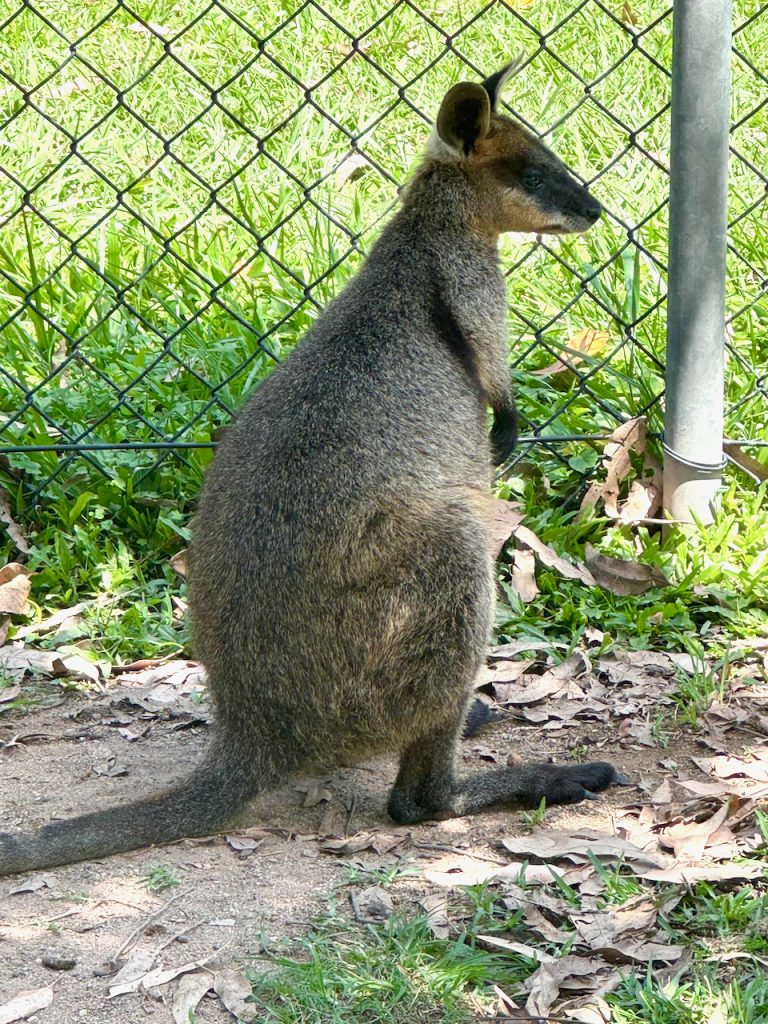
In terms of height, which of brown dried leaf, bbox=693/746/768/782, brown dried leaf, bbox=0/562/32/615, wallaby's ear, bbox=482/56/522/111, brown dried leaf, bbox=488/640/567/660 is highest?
wallaby's ear, bbox=482/56/522/111

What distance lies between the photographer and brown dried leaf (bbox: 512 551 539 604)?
4.66 meters

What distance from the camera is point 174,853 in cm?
338

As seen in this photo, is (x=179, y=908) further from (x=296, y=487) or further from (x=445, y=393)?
(x=445, y=393)

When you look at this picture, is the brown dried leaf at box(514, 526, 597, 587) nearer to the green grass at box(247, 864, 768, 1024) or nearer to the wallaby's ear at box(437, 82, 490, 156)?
the wallaby's ear at box(437, 82, 490, 156)

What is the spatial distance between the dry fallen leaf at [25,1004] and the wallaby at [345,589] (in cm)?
43

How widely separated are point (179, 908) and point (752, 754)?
157 centimetres

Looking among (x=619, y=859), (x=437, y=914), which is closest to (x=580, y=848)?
(x=619, y=859)

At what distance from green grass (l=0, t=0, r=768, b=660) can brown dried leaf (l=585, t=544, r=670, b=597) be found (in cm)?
5

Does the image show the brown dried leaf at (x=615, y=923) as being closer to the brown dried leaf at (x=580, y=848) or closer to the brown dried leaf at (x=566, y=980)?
the brown dried leaf at (x=566, y=980)

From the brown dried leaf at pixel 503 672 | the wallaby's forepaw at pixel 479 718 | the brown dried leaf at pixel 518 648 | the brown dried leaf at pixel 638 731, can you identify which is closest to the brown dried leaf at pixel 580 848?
the brown dried leaf at pixel 638 731

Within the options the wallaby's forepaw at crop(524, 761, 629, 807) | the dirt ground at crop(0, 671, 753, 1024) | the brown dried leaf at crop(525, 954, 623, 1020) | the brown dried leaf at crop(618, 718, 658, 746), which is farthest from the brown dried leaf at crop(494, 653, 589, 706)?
the brown dried leaf at crop(525, 954, 623, 1020)

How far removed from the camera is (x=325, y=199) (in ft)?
19.2

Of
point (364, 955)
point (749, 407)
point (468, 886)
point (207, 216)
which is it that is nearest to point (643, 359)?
point (749, 407)

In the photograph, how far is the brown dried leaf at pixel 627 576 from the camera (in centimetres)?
461
